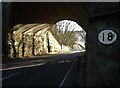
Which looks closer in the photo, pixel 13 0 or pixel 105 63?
pixel 105 63

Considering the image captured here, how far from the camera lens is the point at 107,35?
9375mm

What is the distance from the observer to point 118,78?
9.62 metres

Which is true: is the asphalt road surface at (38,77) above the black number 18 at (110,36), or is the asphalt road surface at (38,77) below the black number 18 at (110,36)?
below

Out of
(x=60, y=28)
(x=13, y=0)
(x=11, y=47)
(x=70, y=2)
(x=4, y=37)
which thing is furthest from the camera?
(x=60, y=28)

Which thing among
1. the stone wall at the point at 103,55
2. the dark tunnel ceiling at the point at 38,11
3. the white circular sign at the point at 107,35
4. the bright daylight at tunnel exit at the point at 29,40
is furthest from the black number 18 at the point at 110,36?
the bright daylight at tunnel exit at the point at 29,40

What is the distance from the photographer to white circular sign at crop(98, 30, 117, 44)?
939 cm

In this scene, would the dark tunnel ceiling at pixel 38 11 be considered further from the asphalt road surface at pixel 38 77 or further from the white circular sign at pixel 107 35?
the white circular sign at pixel 107 35

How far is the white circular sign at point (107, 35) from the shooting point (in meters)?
9.39

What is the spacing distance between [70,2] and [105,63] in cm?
1751

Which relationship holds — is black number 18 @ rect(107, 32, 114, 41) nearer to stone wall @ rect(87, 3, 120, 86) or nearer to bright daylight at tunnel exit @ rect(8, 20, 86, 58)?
stone wall @ rect(87, 3, 120, 86)

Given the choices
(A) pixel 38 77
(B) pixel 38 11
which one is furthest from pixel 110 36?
(B) pixel 38 11

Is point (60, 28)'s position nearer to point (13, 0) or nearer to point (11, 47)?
point (11, 47)

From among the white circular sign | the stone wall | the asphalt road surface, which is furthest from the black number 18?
the asphalt road surface

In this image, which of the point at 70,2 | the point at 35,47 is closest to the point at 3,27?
the point at 70,2
